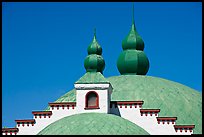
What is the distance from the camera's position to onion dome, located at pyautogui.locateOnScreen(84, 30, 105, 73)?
183ft

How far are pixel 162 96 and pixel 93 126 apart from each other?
38.2ft

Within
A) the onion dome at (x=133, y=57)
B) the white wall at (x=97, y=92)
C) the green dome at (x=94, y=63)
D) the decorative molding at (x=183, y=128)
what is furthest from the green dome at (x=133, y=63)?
the decorative molding at (x=183, y=128)

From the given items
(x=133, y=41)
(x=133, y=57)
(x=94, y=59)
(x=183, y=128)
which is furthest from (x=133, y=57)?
(x=183, y=128)

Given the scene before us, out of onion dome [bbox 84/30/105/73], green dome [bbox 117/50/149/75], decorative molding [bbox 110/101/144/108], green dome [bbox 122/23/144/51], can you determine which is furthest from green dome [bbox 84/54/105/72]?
green dome [bbox 122/23/144/51]

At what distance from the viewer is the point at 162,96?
2258 inches

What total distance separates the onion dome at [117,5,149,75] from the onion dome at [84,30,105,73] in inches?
201

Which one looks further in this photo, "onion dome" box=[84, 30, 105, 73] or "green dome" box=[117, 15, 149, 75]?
"green dome" box=[117, 15, 149, 75]

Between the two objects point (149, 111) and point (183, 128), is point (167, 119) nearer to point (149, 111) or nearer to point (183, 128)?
point (183, 128)

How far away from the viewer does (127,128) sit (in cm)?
4797

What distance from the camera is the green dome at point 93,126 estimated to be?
46.7 m

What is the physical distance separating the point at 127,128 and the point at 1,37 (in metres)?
14.4

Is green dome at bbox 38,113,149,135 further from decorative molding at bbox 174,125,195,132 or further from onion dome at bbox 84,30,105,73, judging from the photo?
onion dome at bbox 84,30,105,73

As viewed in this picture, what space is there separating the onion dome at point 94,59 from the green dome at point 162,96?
2.66 metres

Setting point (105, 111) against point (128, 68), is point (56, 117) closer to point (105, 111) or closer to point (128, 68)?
point (105, 111)
